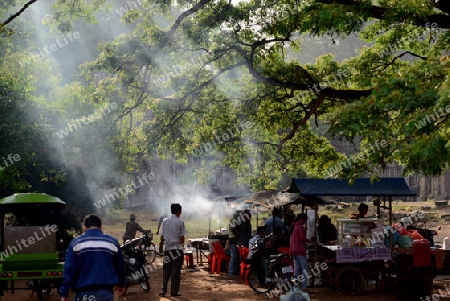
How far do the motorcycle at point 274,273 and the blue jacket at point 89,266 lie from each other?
21.8 ft

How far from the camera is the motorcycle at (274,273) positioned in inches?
540

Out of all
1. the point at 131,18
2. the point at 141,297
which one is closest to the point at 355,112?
the point at 141,297

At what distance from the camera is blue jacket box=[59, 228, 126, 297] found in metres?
6.97

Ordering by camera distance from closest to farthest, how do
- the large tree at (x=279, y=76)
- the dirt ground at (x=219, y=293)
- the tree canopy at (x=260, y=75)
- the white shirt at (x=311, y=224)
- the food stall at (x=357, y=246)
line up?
1. the large tree at (x=279, y=76)
2. the tree canopy at (x=260, y=75)
3. the dirt ground at (x=219, y=293)
4. the food stall at (x=357, y=246)
5. the white shirt at (x=311, y=224)

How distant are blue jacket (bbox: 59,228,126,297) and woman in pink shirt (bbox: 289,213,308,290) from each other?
7.40m

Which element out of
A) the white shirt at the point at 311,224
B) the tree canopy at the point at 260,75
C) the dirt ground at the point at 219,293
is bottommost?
the dirt ground at the point at 219,293

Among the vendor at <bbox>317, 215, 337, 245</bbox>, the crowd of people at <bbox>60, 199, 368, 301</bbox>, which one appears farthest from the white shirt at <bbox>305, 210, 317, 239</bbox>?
the vendor at <bbox>317, 215, 337, 245</bbox>

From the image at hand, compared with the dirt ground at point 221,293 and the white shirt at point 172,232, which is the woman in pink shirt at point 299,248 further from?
the white shirt at point 172,232

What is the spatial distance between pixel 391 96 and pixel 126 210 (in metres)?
44.6

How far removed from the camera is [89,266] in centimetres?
700

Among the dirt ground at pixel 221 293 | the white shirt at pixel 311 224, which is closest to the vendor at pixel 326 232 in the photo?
the white shirt at pixel 311 224

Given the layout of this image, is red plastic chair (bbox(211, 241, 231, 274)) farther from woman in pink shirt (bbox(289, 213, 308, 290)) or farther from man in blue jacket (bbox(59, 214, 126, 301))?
man in blue jacket (bbox(59, 214, 126, 301))

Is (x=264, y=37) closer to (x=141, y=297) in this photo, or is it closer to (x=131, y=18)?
(x=131, y=18)

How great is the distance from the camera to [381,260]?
1482 centimetres
